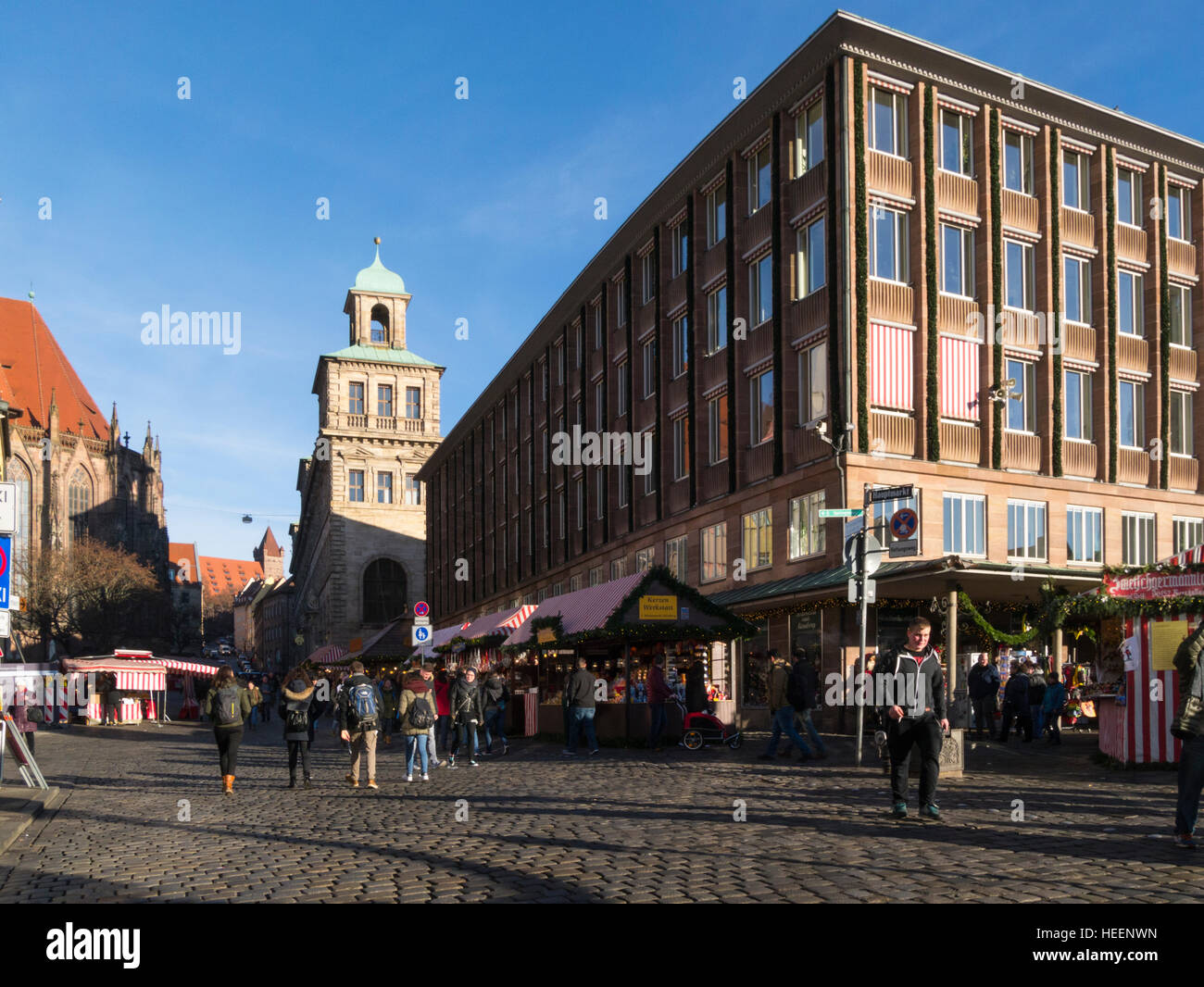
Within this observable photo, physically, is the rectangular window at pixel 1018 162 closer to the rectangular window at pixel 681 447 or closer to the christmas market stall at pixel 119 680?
the rectangular window at pixel 681 447

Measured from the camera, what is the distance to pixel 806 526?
31656 mm

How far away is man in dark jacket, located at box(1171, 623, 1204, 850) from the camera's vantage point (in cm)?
965

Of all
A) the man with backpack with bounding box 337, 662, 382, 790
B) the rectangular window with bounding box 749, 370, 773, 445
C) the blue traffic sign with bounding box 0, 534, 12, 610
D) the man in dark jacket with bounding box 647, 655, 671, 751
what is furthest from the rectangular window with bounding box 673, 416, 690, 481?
the blue traffic sign with bounding box 0, 534, 12, 610

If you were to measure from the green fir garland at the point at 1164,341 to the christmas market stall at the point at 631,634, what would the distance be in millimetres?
16309

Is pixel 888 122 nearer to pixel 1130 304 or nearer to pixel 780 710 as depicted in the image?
pixel 1130 304

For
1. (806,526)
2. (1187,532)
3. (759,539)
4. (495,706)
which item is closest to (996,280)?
(806,526)

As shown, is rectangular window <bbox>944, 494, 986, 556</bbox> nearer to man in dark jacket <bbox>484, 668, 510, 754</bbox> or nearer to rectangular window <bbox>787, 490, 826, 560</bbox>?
rectangular window <bbox>787, 490, 826, 560</bbox>

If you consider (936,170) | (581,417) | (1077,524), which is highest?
(936,170)

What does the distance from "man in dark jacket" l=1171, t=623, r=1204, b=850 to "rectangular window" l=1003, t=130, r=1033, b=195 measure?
26.5m

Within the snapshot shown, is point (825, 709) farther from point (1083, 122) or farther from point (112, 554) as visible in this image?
point (112, 554)
